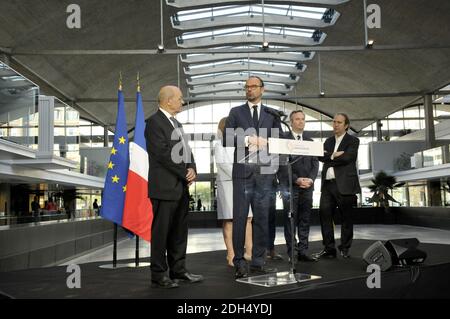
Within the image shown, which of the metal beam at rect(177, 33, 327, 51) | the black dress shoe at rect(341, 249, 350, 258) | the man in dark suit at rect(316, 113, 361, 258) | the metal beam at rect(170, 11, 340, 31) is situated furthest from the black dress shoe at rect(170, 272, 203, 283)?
the metal beam at rect(177, 33, 327, 51)

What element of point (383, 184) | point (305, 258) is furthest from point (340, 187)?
point (383, 184)

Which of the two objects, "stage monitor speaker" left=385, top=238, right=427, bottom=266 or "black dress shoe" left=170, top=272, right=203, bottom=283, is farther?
"stage monitor speaker" left=385, top=238, right=427, bottom=266

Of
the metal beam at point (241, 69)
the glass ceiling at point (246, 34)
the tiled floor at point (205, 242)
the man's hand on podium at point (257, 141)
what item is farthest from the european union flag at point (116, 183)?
the metal beam at point (241, 69)

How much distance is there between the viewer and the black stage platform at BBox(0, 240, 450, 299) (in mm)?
3240

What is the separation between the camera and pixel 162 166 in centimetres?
367

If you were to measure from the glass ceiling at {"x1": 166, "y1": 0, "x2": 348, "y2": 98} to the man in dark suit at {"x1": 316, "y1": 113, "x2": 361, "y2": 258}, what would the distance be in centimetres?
1133

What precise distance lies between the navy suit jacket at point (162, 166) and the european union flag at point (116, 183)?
6.00 feet

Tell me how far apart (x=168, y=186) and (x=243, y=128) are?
2.87ft

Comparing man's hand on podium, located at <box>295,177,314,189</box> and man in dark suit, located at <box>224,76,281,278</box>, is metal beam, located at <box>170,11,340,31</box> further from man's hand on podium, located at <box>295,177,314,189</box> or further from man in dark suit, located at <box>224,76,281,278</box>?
man in dark suit, located at <box>224,76,281,278</box>

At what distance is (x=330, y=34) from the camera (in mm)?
22469

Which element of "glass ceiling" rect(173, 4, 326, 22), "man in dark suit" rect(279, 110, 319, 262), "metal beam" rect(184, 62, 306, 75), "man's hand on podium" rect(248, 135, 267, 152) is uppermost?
"glass ceiling" rect(173, 4, 326, 22)

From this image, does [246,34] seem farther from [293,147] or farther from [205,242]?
[293,147]

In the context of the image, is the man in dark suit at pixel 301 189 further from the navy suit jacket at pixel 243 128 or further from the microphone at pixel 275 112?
the microphone at pixel 275 112
